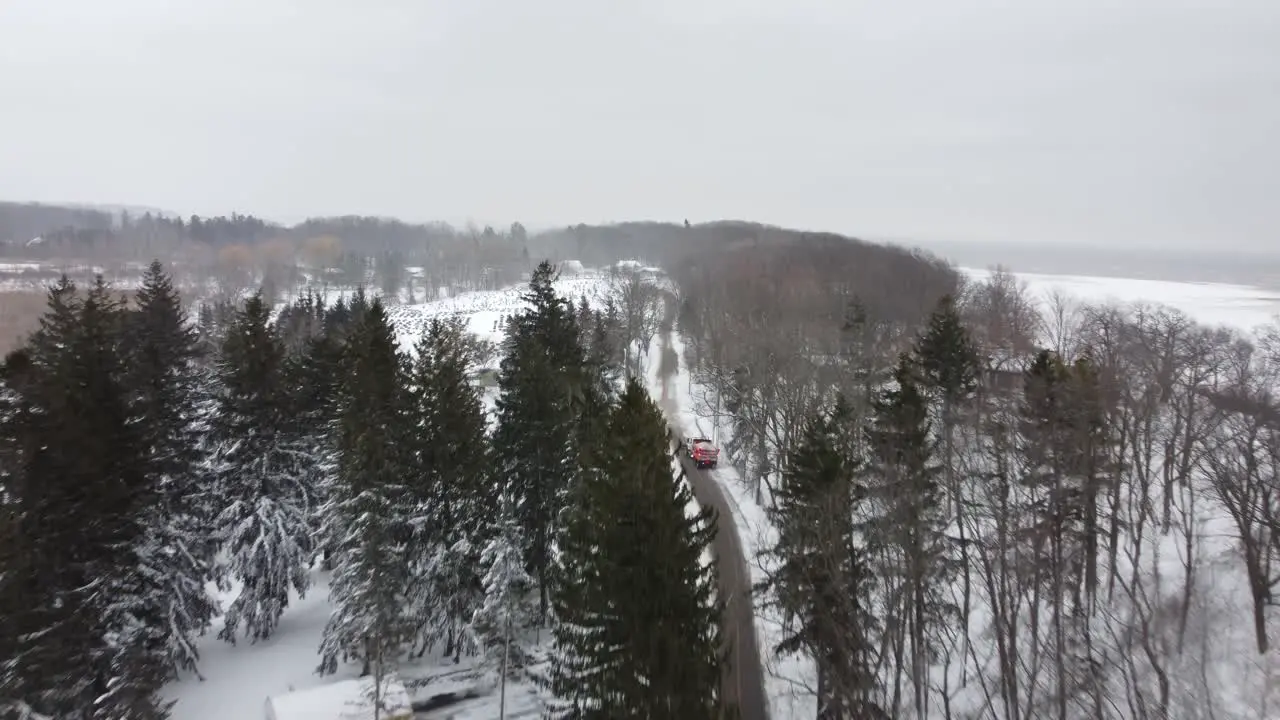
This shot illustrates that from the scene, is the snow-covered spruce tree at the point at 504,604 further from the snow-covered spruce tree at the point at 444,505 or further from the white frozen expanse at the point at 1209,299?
the white frozen expanse at the point at 1209,299

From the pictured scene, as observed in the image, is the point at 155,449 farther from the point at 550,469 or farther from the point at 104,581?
the point at 550,469

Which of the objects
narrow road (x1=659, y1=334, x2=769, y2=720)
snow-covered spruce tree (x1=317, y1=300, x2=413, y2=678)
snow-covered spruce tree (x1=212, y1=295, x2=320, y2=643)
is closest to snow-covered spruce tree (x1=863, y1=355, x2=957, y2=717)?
narrow road (x1=659, y1=334, x2=769, y2=720)

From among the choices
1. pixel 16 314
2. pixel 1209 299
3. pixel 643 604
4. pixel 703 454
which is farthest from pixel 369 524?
pixel 16 314

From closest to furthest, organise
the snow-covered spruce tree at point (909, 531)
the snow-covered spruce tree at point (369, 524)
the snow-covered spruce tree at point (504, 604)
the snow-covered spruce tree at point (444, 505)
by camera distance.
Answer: the snow-covered spruce tree at point (909, 531) → the snow-covered spruce tree at point (369, 524) → the snow-covered spruce tree at point (504, 604) → the snow-covered spruce tree at point (444, 505)

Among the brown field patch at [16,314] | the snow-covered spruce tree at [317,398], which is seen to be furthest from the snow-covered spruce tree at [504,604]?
the brown field patch at [16,314]

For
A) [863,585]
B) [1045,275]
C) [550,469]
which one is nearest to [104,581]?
[550,469]

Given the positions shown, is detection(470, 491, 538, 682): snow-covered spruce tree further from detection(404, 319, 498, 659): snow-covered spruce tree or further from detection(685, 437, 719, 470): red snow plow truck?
detection(685, 437, 719, 470): red snow plow truck
